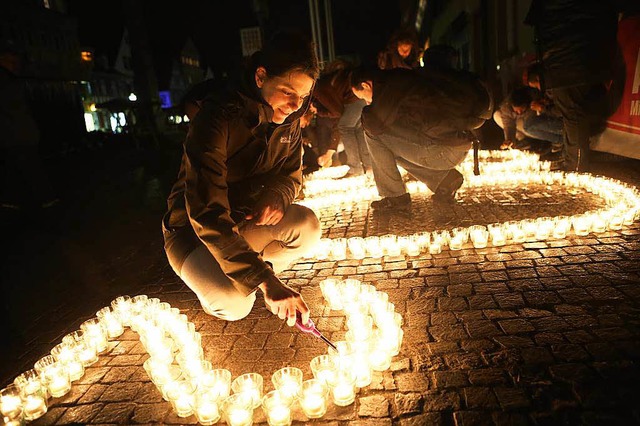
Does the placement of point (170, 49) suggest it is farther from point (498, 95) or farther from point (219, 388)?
point (219, 388)

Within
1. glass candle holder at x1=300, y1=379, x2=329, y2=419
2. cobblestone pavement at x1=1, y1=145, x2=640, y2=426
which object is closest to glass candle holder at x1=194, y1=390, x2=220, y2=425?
cobblestone pavement at x1=1, y1=145, x2=640, y2=426

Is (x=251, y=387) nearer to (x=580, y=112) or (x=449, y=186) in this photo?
(x=449, y=186)

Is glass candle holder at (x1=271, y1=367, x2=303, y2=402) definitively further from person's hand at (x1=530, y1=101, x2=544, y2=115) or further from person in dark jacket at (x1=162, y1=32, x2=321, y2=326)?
person's hand at (x1=530, y1=101, x2=544, y2=115)

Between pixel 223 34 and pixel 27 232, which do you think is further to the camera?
pixel 223 34

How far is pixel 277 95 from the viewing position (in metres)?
2.65

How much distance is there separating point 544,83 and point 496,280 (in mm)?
4140

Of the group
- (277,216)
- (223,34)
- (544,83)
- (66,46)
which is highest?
(66,46)

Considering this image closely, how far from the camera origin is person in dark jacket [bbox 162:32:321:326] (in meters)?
2.44

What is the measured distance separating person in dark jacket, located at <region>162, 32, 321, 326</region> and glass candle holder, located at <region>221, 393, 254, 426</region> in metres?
0.45

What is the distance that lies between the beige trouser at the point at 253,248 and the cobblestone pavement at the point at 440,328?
26cm

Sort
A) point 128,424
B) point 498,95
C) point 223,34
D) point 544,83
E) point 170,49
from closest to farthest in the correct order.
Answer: point 128,424
point 544,83
point 498,95
point 223,34
point 170,49

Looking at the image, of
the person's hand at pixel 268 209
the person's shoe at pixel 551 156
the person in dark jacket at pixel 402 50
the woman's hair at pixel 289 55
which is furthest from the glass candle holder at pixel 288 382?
the person's shoe at pixel 551 156

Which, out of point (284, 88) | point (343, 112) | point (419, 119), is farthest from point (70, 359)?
point (343, 112)

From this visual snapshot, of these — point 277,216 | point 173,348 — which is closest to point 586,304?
point 277,216
